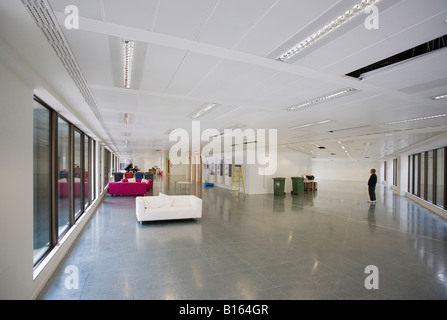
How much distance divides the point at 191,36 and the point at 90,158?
7987 mm

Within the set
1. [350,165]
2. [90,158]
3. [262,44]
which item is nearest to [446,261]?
[262,44]

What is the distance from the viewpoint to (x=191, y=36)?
2246mm

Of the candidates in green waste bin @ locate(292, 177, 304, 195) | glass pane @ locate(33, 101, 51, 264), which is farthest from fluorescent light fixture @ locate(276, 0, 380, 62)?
green waste bin @ locate(292, 177, 304, 195)

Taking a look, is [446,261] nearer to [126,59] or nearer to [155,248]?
[155,248]

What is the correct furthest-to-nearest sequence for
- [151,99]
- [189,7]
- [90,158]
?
[90,158], [151,99], [189,7]

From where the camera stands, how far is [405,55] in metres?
2.68

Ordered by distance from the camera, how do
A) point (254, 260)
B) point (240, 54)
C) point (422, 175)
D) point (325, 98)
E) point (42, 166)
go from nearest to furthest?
1. point (240, 54)
2. point (42, 166)
3. point (254, 260)
4. point (325, 98)
5. point (422, 175)

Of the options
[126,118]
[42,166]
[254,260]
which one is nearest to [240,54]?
[254,260]

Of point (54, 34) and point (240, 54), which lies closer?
point (54, 34)

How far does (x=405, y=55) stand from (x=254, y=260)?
357cm

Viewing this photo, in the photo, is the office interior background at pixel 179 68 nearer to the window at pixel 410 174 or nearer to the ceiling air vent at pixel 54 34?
the ceiling air vent at pixel 54 34

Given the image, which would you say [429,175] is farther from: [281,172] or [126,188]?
[126,188]

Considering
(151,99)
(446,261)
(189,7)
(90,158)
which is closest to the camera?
(189,7)

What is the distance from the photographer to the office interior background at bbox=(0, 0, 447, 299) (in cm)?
188
